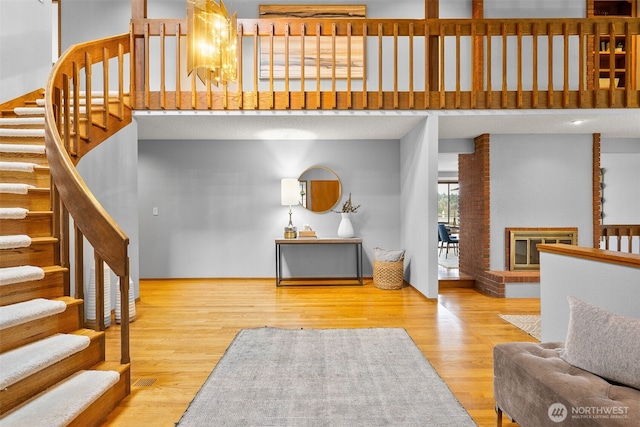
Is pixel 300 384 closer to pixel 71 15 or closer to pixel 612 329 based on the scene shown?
pixel 612 329

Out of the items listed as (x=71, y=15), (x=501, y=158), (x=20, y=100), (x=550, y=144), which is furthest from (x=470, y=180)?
(x=71, y=15)

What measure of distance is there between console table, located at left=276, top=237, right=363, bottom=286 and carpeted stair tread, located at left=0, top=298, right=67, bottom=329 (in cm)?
331

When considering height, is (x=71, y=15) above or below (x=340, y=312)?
above

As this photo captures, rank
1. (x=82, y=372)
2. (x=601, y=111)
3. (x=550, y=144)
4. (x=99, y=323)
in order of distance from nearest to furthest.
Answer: (x=82, y=372) < (x=99, y=323) < (x=601, y=111) < (x=550, y=144)

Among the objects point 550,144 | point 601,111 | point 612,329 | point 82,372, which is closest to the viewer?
point 612,329

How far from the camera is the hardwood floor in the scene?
219 cm

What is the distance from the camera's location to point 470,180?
5574 millimetres

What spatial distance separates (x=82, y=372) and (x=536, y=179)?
557cm

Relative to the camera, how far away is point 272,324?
11.5ft

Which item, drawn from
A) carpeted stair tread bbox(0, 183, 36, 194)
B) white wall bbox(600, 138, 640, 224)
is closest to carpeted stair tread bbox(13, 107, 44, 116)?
carpeted stair tread bbox(0, 183, 36, 194)

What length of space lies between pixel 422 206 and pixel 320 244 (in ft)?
6.03

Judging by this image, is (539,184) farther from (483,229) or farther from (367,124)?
(367,124)

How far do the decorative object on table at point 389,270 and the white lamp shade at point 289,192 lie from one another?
1.54 metres

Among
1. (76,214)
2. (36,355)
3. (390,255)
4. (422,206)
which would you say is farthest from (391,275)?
(36,355)
